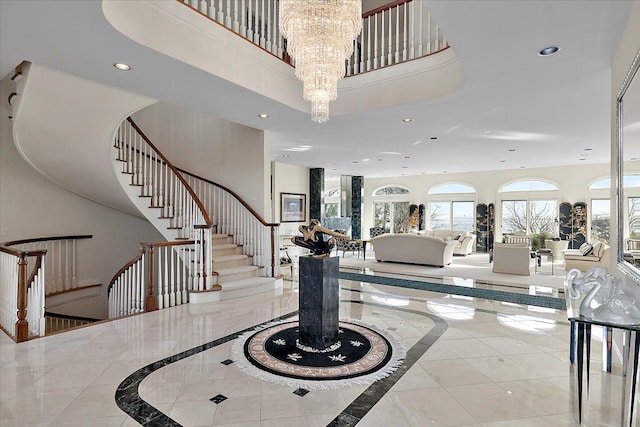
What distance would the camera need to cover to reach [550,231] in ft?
37.2

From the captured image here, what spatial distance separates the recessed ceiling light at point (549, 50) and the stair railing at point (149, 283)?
16.4 feet

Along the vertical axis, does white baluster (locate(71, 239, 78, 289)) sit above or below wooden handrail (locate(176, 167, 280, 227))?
below

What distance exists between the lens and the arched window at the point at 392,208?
14039 millimetres

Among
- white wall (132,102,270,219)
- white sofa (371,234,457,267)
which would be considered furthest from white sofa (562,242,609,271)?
white wall (132,102,270,219)

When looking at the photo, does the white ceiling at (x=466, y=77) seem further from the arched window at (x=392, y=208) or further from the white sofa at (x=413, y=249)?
the arched window at (x=392, y=208)

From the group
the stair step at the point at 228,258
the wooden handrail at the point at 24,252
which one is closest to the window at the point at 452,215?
the stair step at the point at 228,258

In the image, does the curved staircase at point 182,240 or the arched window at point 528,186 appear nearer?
the curved staircase at point 182,240

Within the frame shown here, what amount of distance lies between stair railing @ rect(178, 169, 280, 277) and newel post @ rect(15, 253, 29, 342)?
3.47m

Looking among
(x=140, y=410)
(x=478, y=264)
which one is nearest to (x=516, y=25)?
(x=140, y=410)

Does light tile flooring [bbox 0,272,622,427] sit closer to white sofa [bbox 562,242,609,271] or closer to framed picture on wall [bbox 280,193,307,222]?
white sofa [bbox 562,242,609,271]

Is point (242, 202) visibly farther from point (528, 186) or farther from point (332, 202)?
point (528, 186)

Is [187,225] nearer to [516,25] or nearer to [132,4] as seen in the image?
[132,4]

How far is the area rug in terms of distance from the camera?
2.84m

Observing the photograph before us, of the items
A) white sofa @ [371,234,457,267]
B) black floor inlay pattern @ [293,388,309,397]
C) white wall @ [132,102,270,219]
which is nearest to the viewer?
black floor inlay pattern @ [293,388,309,397]
